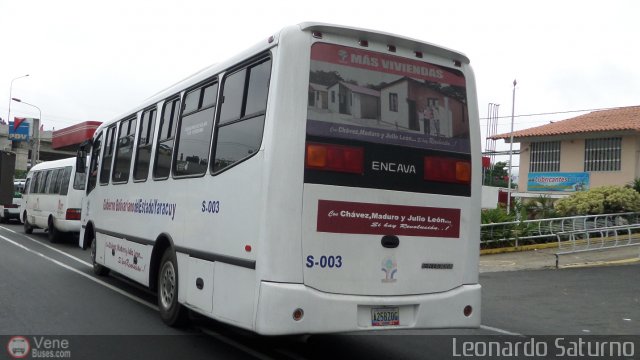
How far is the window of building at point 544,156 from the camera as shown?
30.9 meters

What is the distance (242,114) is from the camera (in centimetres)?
611

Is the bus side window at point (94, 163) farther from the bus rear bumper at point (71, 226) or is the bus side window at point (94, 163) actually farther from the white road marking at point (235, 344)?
the bus rear bumper at point (71, 226)

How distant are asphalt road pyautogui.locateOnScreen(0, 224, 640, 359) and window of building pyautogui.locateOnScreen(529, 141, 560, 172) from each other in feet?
59.0

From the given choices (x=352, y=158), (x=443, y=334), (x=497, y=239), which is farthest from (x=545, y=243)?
(x=352, y=158)

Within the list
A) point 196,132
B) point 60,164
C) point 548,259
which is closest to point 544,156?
point 548,259

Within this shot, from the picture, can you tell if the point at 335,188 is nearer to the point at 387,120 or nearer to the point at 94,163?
the point at 387,120

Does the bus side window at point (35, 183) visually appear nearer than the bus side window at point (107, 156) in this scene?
No

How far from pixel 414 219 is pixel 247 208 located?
163 cm

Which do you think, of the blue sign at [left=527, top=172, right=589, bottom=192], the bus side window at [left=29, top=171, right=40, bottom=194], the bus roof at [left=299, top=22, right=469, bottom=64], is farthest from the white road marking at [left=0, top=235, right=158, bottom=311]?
the blue sign at [left=527, top=172, right=589, bottom=192]

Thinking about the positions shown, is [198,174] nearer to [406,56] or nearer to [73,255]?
[406,56]

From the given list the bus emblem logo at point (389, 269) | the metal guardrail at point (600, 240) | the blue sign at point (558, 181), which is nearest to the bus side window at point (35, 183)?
the metal guardrail at point (600, 240)

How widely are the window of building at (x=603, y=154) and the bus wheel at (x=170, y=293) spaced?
25.3 m

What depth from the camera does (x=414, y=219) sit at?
596 centimetres

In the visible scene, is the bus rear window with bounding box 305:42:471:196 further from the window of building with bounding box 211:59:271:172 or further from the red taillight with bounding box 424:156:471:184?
the window of building with bounding box 211:59:271:172
